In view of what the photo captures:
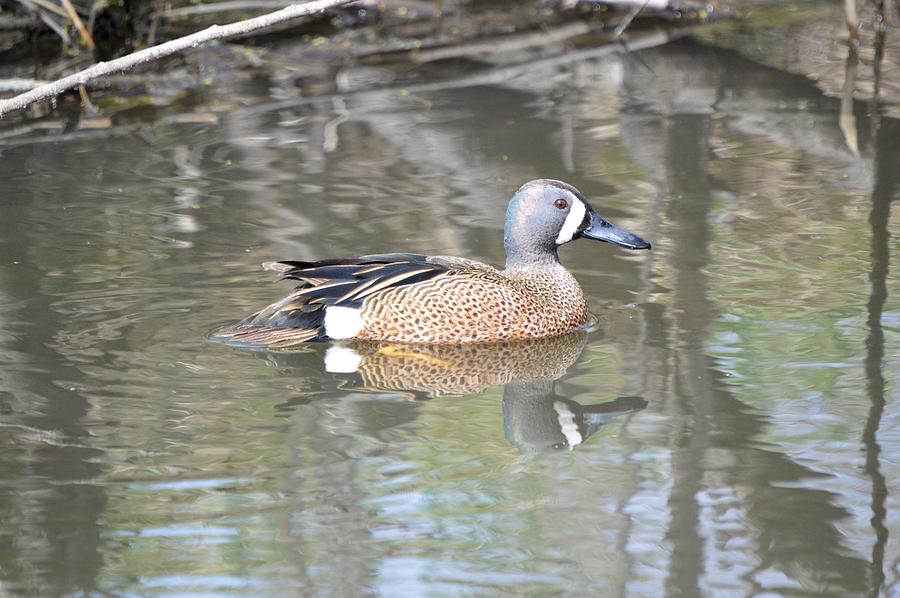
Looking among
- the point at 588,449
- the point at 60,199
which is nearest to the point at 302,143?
the point at 60,199

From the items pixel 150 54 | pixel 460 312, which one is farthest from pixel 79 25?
pixel 150 54

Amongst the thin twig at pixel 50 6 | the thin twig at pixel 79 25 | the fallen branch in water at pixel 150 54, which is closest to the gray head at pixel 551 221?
the fallen branch in water at pixel 150 54

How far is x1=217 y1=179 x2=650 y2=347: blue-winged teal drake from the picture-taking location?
6820 mm

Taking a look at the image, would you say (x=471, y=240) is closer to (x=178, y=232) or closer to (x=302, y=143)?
(x=178, y=232)

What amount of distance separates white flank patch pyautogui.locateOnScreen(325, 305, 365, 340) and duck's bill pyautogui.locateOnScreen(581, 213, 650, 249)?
1.32 meters

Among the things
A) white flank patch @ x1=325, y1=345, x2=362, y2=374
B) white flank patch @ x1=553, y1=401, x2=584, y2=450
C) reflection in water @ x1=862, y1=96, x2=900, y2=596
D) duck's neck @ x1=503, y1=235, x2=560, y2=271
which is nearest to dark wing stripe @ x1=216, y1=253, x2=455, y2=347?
white flank patch @ x1=325, y1=345, x2=362, y2=374

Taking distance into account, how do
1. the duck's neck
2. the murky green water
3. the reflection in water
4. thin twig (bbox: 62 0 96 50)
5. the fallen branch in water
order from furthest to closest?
1. thin twig (bbox: 62 0 96 50)
2. the duck's neck
3. the fallen branch in water
4. the reflection in water
5. the murky green water

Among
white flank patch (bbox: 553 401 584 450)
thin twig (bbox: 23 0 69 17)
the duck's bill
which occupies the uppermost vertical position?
thin twig (bbox: 23 0 69 17)

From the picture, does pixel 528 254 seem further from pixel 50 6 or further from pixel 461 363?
pixel 50 6

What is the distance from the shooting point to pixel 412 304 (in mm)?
6902

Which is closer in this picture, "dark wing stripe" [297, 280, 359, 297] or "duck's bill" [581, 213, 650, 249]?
"dark wing stripe" [297, 280, 359, 297]

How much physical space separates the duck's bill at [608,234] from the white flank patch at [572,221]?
0.06 meters

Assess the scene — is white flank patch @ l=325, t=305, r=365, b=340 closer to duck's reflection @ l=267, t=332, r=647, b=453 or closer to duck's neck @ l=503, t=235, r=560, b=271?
duck's reflection @ l=267, t=332, r=647, b=453

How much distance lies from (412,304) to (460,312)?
9.7 inches
